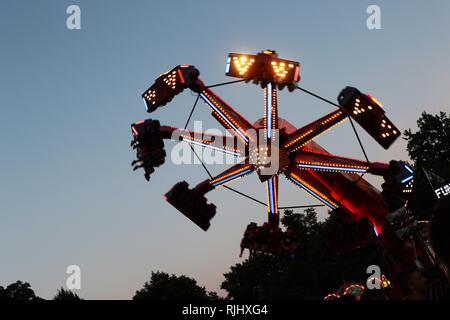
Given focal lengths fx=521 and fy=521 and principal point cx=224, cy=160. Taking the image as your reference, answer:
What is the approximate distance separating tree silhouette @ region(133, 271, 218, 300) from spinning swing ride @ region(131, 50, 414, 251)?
36565 millimetres

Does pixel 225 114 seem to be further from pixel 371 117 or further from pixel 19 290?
pixel 19 290

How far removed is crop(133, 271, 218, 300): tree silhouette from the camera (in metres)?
52.4

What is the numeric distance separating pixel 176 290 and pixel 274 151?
133ft

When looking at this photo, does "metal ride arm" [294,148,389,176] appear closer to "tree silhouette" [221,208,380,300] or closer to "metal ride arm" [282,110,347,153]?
"metal ride arm" [282,110,347,153]

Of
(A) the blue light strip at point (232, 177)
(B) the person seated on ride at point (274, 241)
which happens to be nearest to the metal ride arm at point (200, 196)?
(A) the blue light strip at point (232, 177)

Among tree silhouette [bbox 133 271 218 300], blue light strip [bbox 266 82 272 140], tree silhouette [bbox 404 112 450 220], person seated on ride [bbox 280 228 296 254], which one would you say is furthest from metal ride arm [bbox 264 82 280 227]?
tree silhouette [bbox 133 271 218 300]

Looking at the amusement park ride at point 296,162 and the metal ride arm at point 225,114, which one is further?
the metal ride arm at point 225,114

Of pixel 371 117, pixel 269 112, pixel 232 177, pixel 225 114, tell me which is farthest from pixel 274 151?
pixel 371 117

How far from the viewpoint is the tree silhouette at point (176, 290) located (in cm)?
5244

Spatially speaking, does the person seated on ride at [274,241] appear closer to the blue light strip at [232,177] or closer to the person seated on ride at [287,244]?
the person seated on ride at [287,244]

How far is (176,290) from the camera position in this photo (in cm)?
5328

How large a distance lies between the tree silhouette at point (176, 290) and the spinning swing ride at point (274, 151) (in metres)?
36.6

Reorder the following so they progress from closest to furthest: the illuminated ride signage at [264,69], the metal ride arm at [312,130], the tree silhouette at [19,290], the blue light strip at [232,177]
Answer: the illuminated ride signage at [264,69]
the metal ride arm at [312,130]
the blue light strip at [232,177]
the tree silhouette at [19,290]
